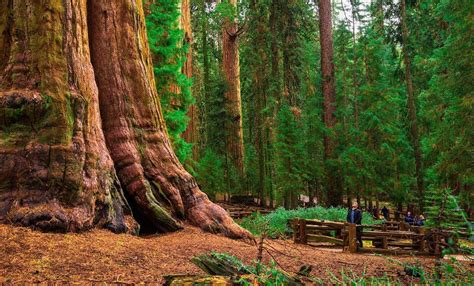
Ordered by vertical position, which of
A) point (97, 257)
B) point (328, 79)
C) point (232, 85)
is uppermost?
point (232, 85)

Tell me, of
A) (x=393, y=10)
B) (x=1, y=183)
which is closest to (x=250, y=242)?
(x=1, y=183)

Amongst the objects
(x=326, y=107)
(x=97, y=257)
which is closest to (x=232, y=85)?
(x=326, y=107)

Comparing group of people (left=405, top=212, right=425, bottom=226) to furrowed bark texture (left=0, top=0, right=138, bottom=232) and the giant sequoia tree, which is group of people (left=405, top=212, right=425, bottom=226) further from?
furrowed bark texture (left=0, top=0, right=138, bottom=232)

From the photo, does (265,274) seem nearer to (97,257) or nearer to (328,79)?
(97,257)

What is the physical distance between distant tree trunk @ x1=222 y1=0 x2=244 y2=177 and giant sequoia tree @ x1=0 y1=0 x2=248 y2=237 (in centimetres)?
1915

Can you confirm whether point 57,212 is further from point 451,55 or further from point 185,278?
point 451,55

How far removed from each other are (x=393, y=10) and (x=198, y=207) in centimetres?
2495

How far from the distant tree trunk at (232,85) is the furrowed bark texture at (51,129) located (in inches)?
824

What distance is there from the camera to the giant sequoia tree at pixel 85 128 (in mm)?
6508

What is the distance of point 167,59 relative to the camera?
13.3 metres

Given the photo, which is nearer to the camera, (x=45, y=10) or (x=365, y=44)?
(x=45, y=10)

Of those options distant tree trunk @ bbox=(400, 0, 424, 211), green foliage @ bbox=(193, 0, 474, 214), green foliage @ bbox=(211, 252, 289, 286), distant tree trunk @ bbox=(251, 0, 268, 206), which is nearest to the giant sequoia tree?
green foliage @ bbox=(211, 252, 289, 286)

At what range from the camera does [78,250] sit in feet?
18.4

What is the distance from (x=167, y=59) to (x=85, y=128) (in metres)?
6.39
